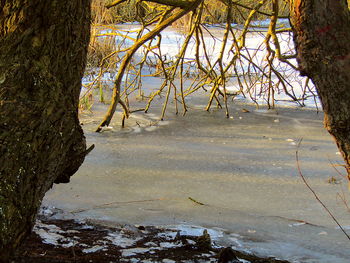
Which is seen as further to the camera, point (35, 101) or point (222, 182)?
point (222, 182)

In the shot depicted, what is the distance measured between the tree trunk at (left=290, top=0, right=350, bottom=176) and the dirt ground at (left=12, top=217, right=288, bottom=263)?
77 cm

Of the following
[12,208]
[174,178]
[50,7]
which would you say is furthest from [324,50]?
[174,178]

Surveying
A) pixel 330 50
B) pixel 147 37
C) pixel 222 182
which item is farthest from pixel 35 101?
pixel 222 182

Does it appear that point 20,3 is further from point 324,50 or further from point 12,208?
point 324,50

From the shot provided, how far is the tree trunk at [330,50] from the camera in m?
1.73

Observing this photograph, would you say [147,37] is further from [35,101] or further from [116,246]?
[35,101]

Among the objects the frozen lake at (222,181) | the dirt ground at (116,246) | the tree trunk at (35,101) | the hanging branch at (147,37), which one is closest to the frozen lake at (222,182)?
the frozen lake at (222,181)

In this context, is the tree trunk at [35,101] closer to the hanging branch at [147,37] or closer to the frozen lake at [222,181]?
the frozen lake at [222,181]

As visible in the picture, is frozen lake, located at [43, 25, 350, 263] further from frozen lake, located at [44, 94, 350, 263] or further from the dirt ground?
the dirt ground

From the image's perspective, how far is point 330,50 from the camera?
174 cm

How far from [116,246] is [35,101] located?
0.99 m

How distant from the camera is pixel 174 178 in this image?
3.71m

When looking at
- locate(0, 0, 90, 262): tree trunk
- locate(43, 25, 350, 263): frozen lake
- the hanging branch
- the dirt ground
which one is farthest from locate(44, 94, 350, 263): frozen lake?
locate(0, 0, 90, 262): tree trunk

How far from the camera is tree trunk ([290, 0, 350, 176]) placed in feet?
5.68
